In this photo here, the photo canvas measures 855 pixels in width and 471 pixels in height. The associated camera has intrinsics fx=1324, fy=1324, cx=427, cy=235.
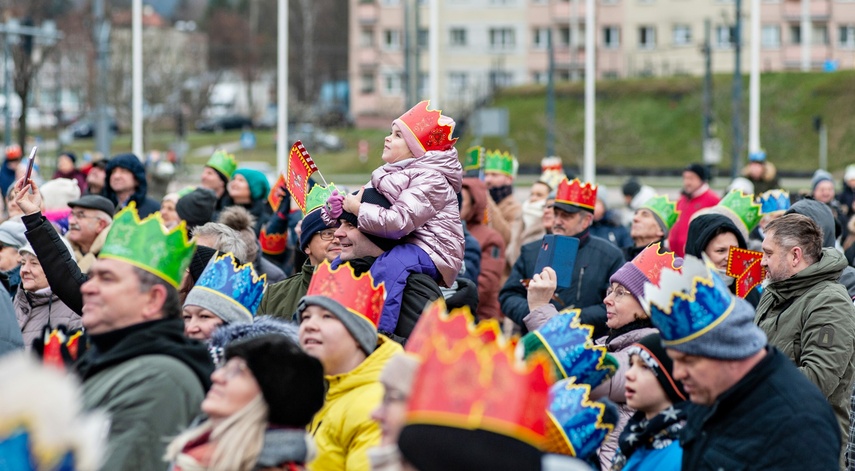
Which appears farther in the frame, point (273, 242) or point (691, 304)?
point (273, 242)

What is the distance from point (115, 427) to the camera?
4.33 meters

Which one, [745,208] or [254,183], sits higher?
[254,183]

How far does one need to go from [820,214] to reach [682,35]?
61300 mm

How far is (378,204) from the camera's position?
6.70 m

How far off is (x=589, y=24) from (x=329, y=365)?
19.0 meters

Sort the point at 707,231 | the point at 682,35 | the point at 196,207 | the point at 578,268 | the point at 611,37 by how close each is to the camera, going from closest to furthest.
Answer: the point at 707,231 → the point at 578,268 → the point at 196,207 → the point at 682,35 → the point at 611,37

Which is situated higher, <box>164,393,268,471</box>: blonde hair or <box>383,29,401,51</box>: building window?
<box>383,29,401,51</box>: building window

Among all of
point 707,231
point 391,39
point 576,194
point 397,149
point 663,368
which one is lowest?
point 663,368

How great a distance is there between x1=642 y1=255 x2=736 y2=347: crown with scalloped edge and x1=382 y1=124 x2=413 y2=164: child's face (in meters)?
2.55

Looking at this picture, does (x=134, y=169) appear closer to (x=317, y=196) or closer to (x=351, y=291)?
(x=317, y=196)

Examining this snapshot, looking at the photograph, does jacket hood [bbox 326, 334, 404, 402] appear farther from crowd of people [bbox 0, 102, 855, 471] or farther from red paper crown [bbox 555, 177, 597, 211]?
red paper crown [bbox 555, 177, 597, 211]

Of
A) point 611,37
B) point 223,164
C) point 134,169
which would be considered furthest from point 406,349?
point 611,37

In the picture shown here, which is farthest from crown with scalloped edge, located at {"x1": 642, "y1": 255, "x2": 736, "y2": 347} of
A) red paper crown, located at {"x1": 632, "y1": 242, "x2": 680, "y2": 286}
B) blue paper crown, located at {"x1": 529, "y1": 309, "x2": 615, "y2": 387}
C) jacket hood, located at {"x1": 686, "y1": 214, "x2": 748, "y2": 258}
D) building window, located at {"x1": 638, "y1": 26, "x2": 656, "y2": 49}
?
building window, located at {"x1": 638, "y1": 26, "x2": 656, "y2": 49}

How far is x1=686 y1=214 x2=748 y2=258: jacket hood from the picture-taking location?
26.9ft
